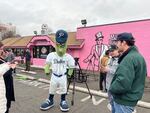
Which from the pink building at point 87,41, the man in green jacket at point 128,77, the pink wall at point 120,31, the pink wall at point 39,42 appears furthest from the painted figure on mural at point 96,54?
the man in green jacket at point 128,77

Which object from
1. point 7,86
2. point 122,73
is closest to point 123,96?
point 122,73

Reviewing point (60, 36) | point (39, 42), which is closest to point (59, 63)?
point (60, 36)

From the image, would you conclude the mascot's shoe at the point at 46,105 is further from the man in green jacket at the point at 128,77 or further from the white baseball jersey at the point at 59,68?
the man in green jacket at the point at 128,77

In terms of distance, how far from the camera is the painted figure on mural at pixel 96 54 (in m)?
17.3

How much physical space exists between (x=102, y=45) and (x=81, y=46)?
Result: 82.5 inches

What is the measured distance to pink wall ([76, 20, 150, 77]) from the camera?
48.0ft

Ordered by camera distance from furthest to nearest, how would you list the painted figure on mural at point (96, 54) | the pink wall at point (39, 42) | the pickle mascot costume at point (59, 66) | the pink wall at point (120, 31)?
the pink wall at point (39, 42), the painted figure on mural at point (96, 54), the pink wall at point (120, 31), the pickle mascot costume at point (59, 66)

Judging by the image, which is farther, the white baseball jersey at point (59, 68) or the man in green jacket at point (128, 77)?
the white baseball jersey at point (59, 68)

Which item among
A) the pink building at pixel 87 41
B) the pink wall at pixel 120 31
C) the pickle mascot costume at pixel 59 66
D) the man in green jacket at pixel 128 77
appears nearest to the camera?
the man in green jacket at pixel 128 77

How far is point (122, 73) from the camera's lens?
3193 mm

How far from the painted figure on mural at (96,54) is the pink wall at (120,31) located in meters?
0.33

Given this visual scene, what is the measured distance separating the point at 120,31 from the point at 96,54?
272 centimetres

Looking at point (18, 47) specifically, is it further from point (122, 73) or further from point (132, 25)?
point (122, 73)

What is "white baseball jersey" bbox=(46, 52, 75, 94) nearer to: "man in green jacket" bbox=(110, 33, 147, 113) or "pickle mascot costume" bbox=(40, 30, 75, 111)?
"pickle mascot costume" bbox=(40, 30, 75, 111)
